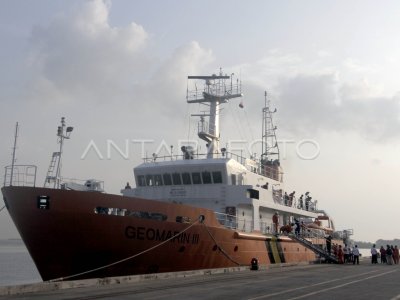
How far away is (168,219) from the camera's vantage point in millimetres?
17297

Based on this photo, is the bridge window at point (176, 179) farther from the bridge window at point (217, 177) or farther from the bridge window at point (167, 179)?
the bridge window at point (217, 177)

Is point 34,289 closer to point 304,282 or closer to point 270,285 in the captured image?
point 270,285

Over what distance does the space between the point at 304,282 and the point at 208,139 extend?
12417 millimetres

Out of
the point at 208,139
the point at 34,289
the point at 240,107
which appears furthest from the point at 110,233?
the point at 240,107

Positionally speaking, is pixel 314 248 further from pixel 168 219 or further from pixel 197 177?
pixel 168 219

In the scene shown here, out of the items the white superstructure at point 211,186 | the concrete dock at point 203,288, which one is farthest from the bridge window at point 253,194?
the concrete dock at point 203,288

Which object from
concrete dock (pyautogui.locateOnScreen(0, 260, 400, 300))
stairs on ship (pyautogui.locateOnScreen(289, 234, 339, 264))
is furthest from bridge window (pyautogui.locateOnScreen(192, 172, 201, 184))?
stairs on ship (pyautogui.locateOnScreen(289, 234, 339, 264))

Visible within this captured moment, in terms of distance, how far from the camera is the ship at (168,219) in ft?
49.9

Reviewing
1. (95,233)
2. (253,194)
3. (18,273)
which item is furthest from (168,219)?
(18,273)

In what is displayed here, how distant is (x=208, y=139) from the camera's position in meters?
26.6

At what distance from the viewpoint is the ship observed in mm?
15195

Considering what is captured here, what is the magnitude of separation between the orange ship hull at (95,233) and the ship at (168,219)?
3 centimetres

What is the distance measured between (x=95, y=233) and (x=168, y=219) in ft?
9.62

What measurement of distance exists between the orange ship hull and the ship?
0.03 metres
